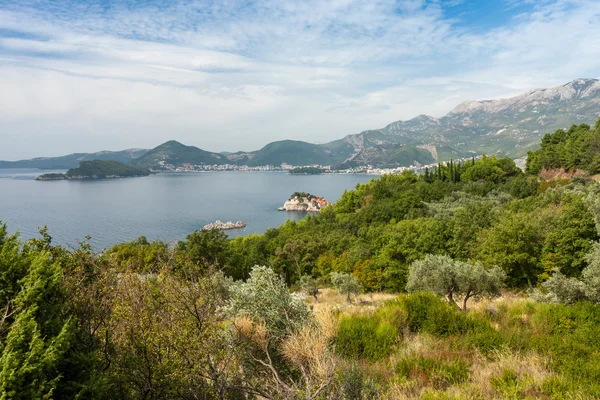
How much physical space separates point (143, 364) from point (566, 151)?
2689 inches

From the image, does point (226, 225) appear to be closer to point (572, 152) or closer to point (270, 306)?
point (572, 152)

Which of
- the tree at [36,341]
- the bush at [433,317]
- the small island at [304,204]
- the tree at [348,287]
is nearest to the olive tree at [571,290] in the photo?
the bush at [433,317]

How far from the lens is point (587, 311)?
753 centimetres

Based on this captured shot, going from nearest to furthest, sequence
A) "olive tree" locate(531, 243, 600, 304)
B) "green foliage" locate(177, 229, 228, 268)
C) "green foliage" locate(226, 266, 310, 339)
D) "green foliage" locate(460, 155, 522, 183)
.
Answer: "green foliage" locate(226, 266, 310, 339) → "olive tree" locate(531, 243, 600, 304) → "green foliage" locate(177, 229, 228, 268) → "green foliage" locate(460, 155, 522, 183)

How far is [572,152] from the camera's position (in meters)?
52.2

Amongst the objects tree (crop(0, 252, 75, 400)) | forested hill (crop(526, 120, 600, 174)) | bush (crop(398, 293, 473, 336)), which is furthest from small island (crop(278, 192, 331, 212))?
tree (crop(0, 252, 75, 400))

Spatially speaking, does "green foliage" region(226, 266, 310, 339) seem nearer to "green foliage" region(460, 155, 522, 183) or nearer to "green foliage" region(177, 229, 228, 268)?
"green foliage" region(177, 229, 228, 268)

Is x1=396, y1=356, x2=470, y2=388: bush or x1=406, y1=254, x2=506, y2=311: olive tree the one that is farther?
x1=406, y1=254, x2=506, y2=311: olive tree

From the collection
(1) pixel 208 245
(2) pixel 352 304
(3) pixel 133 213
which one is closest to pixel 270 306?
(2) pixel 352 304

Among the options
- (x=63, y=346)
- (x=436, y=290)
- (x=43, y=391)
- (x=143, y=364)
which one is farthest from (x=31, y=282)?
(x=436, y=290)

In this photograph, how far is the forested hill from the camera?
47219 millimetres

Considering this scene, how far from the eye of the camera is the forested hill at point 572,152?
4722 cm

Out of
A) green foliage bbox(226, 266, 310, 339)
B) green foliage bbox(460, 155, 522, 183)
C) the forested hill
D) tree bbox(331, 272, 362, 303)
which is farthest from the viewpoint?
green foliage bbox(460, 155, 522, 183)

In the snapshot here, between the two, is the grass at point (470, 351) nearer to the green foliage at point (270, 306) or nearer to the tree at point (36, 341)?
the green foliage at point (270, 306)
